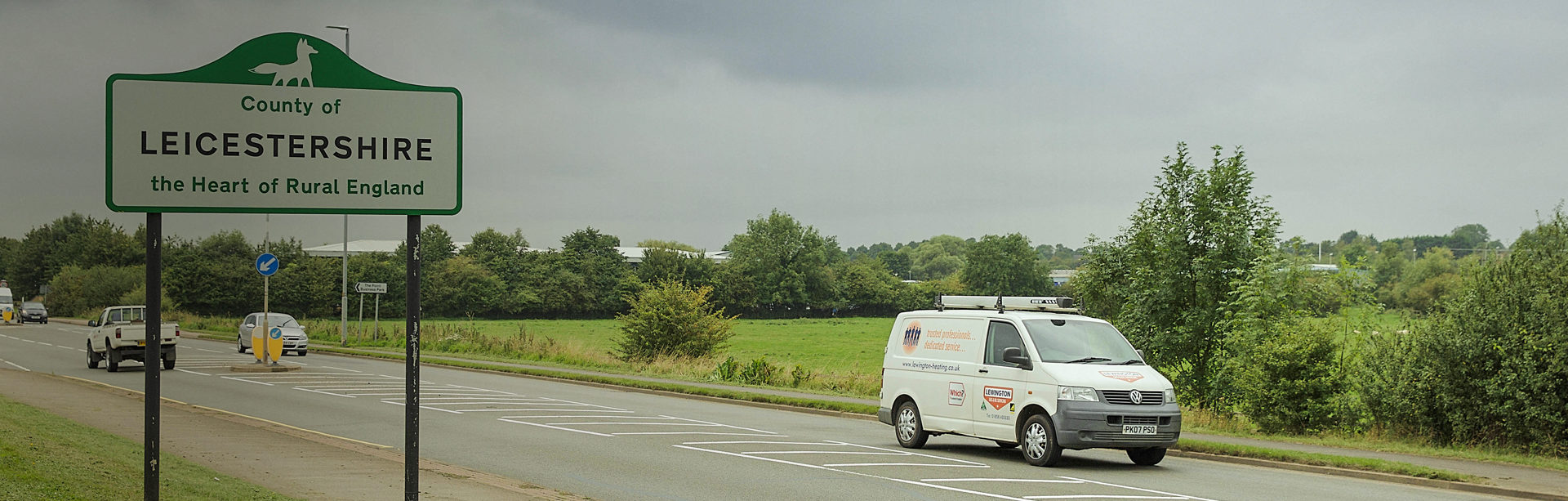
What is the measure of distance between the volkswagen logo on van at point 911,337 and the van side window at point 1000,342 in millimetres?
1399

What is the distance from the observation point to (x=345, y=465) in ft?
40.1

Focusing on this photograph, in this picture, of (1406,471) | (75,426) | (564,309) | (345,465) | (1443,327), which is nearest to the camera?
(345,465)

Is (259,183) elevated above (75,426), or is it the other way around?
(259,183)

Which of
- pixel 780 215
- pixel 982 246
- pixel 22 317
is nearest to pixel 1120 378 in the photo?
pixel 982 246

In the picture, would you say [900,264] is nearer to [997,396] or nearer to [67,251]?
[67,251]

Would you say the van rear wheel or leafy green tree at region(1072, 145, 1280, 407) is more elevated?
leafy green tree at region(1072, 145, 1280, 407)

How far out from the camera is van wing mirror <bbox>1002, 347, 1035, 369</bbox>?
13.5 meters

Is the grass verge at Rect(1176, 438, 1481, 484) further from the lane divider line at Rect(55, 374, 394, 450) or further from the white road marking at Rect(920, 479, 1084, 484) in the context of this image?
the lane divider line at Rect(55, 374, 394, 450)

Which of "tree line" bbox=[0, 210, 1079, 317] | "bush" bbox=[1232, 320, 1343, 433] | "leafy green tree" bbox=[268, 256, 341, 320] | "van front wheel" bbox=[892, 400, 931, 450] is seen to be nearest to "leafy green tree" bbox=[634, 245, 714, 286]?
"tree line" bbox=[0, 210, 1079, 317]

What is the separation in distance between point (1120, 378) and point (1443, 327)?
6669 millimetres

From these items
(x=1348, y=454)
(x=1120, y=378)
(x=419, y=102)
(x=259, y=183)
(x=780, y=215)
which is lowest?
(x=1348, y=454)

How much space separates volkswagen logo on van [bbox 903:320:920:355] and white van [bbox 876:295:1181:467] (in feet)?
0.06

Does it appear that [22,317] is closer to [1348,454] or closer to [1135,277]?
[1135,277]

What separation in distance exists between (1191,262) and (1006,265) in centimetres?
5123
